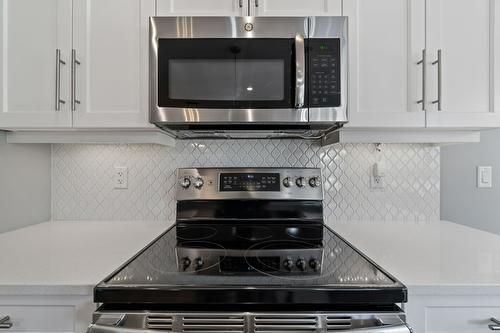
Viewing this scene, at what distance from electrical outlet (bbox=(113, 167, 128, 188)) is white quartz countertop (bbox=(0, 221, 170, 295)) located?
0.61 ft

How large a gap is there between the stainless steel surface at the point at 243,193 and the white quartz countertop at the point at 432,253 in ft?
0.73

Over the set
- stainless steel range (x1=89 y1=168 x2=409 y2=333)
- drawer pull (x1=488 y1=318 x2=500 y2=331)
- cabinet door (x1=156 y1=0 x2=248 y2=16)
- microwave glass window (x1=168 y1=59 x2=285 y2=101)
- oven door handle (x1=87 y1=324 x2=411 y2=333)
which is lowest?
drawer pull (x1=488 y1=318 x2=500 y2=331)

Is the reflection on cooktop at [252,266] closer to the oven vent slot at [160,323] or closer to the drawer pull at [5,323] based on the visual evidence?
the oven vent slot at [160,323]

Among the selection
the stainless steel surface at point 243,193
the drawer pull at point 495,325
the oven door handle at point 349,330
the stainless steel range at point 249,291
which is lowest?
the drawer pull at point 495,325

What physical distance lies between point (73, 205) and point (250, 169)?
2.99ft

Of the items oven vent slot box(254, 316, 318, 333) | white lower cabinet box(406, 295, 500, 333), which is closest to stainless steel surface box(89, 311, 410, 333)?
oven vent slot box(254, 316, 318, 333)

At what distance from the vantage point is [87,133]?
56.1 inches

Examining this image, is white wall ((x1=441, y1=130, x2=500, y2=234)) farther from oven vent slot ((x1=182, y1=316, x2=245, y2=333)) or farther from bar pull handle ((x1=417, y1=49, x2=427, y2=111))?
oven vent slot ((x1=182, y1=316, x2=245, y2=333))

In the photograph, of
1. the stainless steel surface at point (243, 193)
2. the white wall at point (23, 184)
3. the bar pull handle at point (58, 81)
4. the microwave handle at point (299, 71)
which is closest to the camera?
the microwave handle at point (299, 71)

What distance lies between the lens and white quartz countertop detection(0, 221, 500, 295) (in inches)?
34.8

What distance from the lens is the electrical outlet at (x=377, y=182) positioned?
5.39ft

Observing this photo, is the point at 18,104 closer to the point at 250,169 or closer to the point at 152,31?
the point at 152,31

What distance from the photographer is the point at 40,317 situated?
2.97ft

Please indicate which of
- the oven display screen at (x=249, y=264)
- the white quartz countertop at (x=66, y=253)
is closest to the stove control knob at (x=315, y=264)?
the oven display screen at (x=249, y=264)
